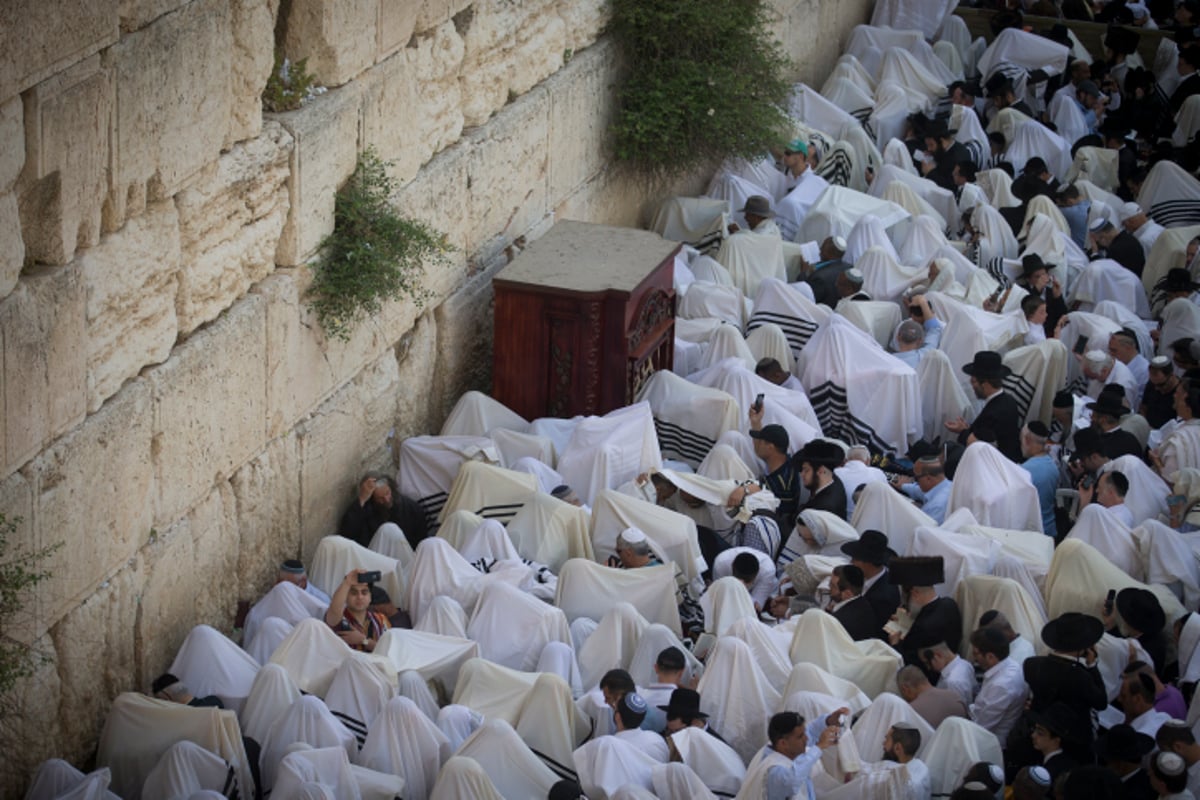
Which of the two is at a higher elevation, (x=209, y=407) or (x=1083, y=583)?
(x=209, y=407)

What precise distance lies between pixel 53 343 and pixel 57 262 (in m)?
0.35

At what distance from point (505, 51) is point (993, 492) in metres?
4.35

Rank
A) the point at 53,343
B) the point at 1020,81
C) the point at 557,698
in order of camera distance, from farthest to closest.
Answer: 1. the point at 1020,81
2. the point at 557,698
3. the point at 53,343

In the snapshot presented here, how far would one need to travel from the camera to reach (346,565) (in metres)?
9.66

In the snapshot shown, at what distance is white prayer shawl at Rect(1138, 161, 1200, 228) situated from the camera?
16297mm

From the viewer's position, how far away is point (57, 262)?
778 centimetres

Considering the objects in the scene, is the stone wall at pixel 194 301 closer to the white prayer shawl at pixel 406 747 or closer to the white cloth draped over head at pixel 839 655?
the white prayer shawl at pixel 406 747

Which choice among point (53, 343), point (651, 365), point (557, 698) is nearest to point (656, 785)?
point (557, 698)

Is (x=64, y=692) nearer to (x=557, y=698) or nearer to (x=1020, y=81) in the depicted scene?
(x=557, y=698)

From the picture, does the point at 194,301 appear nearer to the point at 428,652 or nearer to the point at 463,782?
the point at 428,652

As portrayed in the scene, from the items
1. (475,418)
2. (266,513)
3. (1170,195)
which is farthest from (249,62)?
(1170,195)

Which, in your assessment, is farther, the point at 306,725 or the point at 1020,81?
the point at 1020,81

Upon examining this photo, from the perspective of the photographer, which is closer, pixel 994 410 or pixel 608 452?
pixel 608 452

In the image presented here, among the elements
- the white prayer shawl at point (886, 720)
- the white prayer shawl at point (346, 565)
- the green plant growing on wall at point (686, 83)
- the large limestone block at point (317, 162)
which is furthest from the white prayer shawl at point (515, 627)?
the green plant growing on wall at point (686, 83)
